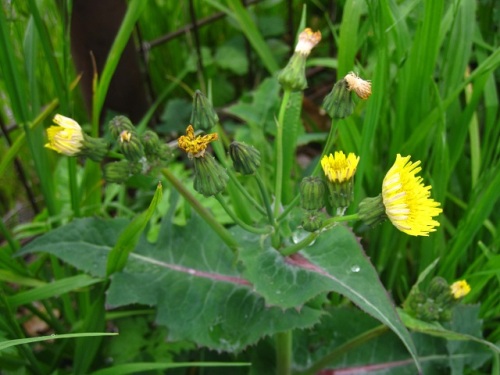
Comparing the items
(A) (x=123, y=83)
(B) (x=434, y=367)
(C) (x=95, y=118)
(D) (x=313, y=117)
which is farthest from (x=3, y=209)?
(B) (x=434, y=367)

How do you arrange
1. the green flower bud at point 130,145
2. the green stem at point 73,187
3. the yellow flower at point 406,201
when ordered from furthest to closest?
the green stem at point 73,187 < the green flower bud at point 130,145 < the yellow flower at point 406,201

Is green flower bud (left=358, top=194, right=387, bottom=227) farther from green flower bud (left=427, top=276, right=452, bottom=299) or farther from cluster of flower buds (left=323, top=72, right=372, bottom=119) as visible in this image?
green flower bud (left=427, top=276, right=452, bottom=299)

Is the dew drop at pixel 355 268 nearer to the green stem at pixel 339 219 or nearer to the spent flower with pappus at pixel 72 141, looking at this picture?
the green stem at pixel 339 219

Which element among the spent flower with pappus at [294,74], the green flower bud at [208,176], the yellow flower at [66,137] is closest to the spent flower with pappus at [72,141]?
the yellow flower at [66,137]

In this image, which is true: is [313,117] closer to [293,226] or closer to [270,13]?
[270,13]

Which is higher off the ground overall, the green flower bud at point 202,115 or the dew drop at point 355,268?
the green flower bud at point 202,115

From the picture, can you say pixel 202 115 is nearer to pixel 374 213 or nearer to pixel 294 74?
pixel 294 74
